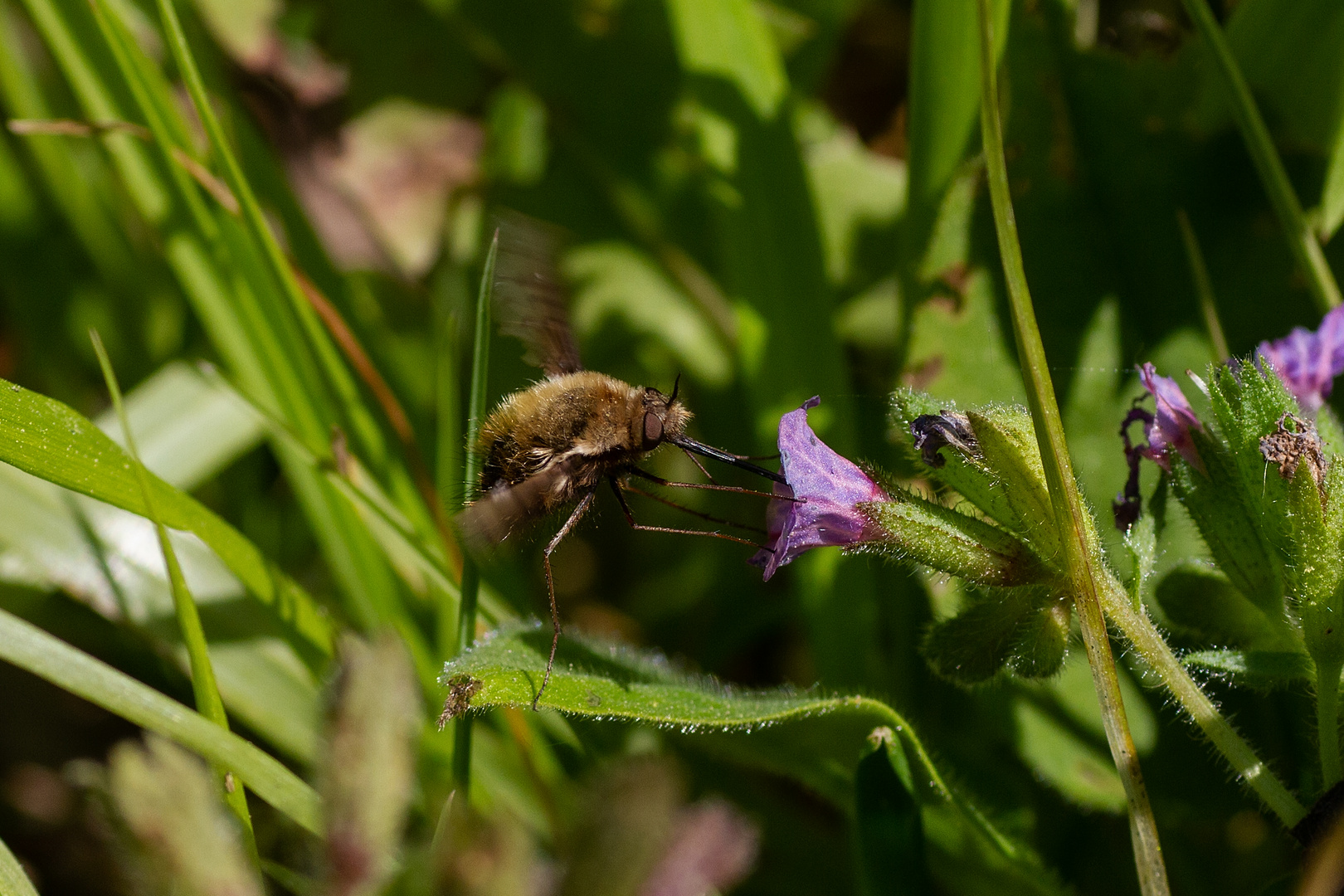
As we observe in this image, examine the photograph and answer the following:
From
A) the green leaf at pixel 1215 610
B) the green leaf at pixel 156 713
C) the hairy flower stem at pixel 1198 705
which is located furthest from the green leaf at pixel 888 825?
the green leaf at pixel 156 713

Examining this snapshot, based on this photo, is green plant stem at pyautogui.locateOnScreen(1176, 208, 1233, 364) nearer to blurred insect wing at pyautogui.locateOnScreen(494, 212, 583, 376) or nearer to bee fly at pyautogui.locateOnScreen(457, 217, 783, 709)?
bee fly at pyautogui.locateOnScreen(457, 217, 783, 709)

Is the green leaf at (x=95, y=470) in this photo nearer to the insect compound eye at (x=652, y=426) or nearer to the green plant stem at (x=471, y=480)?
the green plant stem at (x=471, y=480)

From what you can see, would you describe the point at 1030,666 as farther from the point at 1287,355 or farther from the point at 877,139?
the point at 877,139

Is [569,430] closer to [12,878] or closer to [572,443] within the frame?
[572,443]

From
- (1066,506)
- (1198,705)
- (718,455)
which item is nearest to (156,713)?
(718,455)

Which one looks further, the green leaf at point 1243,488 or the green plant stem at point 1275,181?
the green plant stem at point 1275,181

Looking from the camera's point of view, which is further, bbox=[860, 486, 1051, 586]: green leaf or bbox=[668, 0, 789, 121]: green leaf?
bbox=[668, 0, 789, 121]: green leaf

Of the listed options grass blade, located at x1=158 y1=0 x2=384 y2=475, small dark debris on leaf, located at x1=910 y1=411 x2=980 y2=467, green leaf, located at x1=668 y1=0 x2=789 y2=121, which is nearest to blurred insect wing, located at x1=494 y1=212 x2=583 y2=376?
grass blade, located at x1=158 y1=0 x2=384 y2=475
